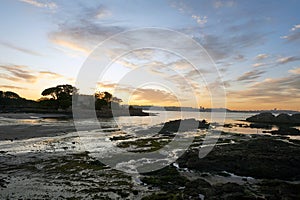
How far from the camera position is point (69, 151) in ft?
78.4

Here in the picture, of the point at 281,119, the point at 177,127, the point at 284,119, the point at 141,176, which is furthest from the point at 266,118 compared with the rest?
the point at 141,176

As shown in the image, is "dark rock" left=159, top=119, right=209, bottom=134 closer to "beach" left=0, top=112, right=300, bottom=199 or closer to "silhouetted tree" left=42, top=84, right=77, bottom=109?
"beach" left=0, top=112, right=300, bottom=199

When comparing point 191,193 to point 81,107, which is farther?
point 81,107

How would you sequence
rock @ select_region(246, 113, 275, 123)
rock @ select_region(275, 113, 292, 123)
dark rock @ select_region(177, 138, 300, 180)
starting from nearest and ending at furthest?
dark rock @ select_region(177, 138, 300, 180) < rock @ select_region(275, 113, 292, 123) < rock @ select_region(246, 113, 275, 123)

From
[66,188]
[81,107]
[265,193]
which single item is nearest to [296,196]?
[265,193]

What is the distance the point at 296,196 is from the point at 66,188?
479 inches

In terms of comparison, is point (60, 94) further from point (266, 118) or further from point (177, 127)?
point (266, 118)

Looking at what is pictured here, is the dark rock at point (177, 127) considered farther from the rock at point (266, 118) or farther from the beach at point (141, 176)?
the rock at point (266, 118)

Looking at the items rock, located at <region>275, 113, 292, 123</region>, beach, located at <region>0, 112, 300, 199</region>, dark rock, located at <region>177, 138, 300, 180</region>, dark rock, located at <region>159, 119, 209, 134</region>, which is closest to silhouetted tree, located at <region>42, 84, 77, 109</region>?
dark rock, located at <region>159, 119, 209, 134</region>

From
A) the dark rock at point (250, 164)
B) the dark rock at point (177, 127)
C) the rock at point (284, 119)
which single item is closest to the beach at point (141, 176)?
the dark rock at point (250, 164)

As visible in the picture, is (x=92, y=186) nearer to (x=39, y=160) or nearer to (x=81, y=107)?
(x=39, y=160)

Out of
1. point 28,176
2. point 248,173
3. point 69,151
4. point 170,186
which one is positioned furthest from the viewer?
point 69,151

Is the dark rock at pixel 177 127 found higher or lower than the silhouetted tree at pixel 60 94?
lower

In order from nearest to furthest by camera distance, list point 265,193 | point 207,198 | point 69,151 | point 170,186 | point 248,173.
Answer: point 207,198 → point 265,193 → point 170,186 → point 248,173 → point 69,151
